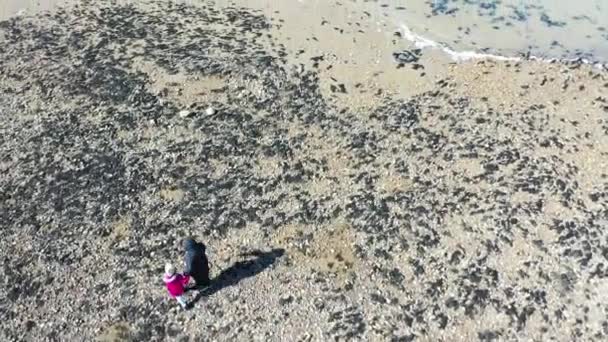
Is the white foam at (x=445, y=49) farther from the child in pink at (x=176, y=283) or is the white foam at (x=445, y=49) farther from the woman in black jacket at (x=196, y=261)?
the child in pink at (x=176, y=283)

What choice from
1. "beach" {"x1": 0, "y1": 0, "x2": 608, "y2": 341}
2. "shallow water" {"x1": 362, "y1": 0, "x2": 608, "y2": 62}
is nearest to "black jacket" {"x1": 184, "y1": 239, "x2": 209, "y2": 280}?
"beach" {"x1": 0, "y1": 0, "x2": 608, "y2": 341}

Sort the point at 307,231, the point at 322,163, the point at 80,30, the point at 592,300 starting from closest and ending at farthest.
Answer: the point at 592,300
the point at 307,231
the point at 322,163
the point at 80,30

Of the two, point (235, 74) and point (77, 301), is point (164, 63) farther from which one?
point (77, 301)

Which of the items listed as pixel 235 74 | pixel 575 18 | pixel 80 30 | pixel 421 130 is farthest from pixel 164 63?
pixel 575 18

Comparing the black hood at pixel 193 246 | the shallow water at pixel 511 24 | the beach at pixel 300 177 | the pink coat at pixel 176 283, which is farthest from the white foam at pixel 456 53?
the pink coat at pixel 176 283

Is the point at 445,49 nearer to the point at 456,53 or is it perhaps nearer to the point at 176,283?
the point at 456,53
